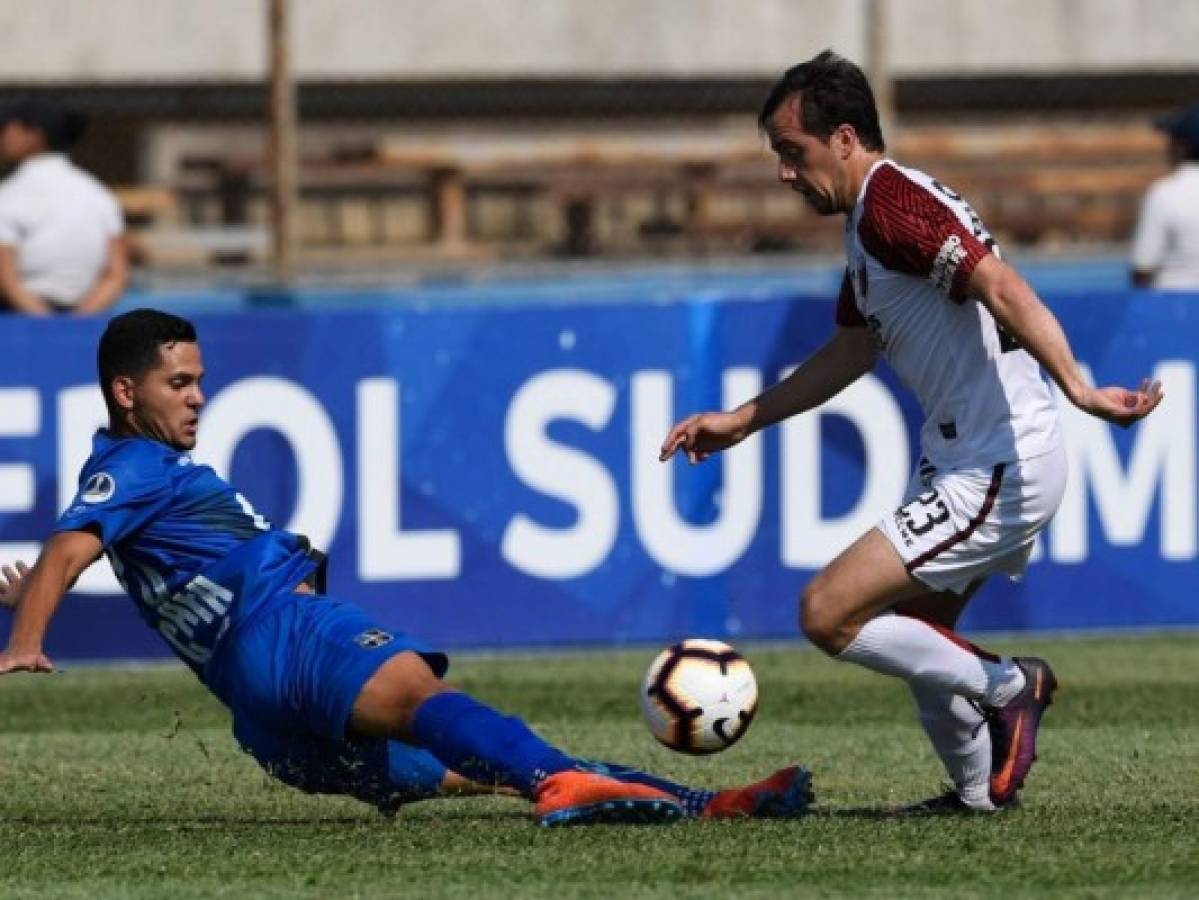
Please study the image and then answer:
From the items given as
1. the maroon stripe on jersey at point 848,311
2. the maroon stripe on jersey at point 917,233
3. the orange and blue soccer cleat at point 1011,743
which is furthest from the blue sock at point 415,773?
the maroon stripe on jersey at point 917,233

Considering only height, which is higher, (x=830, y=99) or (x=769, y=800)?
(x=830, y=99)

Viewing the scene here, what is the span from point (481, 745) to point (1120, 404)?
65.0 inches

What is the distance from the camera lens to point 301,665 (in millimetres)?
7352

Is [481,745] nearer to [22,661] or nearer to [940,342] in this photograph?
[22,661]

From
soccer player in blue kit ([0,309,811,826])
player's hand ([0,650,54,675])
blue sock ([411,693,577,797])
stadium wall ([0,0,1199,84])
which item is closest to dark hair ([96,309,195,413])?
soccer player in blue kit ([0,309,811,826])

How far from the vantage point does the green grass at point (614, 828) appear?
6680 mm

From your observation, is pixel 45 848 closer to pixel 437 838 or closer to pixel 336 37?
pixel 437 838

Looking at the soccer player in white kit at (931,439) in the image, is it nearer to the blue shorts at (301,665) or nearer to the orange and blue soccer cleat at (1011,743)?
the orange and blue soccer cleat at (1011,743)

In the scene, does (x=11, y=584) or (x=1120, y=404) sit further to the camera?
(x=11, y=584)

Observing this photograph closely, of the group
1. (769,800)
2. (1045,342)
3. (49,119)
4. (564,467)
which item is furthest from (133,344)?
(49,119)

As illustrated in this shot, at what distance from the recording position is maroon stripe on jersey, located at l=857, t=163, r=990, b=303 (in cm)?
728

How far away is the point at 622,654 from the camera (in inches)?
472

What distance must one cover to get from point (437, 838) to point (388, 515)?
444cm

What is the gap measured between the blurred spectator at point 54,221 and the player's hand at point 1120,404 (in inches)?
249
